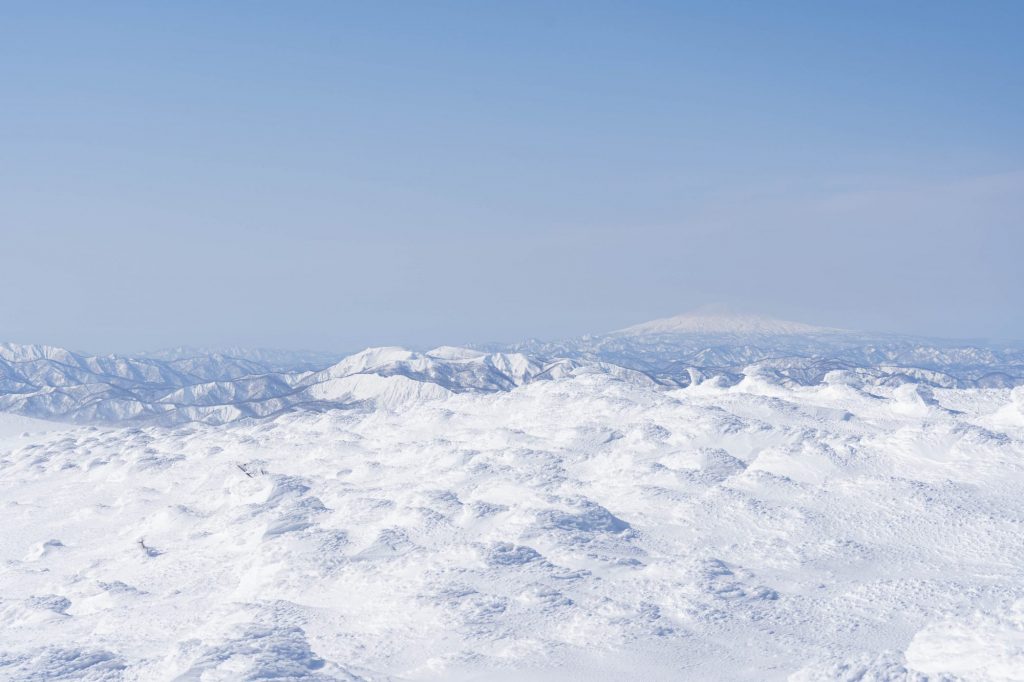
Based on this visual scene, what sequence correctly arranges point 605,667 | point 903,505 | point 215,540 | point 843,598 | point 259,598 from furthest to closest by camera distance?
1. point 215,540
2. point 903,505
3. point 259,598
4. point 843,598
5. point 605,667

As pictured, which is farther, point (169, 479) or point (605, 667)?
point (169, 479)

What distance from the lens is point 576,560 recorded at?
7194cm

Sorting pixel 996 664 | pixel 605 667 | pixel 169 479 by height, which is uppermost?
pixel 996 664

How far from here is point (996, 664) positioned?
4528 cm

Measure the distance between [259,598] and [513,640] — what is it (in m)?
24.8

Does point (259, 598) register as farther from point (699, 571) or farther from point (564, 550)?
point (699, 571)

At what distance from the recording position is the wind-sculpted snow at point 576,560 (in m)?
55.3

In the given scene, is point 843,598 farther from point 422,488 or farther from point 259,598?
point 422,488

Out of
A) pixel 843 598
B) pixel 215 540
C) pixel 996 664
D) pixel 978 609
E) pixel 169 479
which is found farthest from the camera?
pixel 169 479

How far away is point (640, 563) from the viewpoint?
71.6m

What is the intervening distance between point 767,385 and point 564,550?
337 ft

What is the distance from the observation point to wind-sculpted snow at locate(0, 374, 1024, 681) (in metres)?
55.3

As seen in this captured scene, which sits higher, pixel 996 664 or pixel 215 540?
pixel 996 664

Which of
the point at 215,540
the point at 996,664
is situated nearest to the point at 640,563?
the point at 996,664
